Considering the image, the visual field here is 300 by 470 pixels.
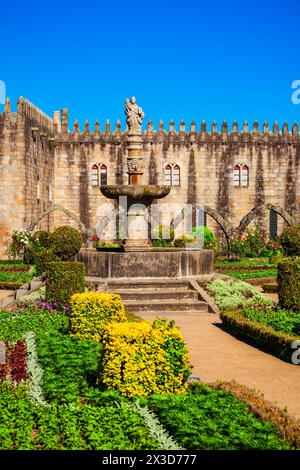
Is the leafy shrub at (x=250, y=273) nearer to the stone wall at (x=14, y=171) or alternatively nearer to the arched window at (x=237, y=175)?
the stone wall at (x=14, y=171)

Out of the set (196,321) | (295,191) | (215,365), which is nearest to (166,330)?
(215,365)

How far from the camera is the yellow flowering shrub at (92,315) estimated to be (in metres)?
10.7

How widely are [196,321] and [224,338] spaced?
6.25ft

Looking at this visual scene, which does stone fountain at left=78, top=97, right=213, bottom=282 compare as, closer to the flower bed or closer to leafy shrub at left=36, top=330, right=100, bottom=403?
leafy shrub at left=36, top=330, right=100, bottom=403

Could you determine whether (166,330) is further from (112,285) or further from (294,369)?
(112,285)

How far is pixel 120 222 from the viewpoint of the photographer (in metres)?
33.3

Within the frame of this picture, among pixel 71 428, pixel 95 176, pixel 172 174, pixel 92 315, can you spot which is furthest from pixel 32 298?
pixel 172 174

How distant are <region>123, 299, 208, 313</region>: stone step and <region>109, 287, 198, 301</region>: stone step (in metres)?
0.26

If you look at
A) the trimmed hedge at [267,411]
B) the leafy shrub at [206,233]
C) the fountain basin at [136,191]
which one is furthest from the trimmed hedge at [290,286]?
the leafy shrub at [206,233]

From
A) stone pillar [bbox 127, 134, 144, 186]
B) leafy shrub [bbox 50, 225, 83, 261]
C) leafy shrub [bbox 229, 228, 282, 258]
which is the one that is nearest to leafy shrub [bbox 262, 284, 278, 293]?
stone pillar [bbox 127, 134, 144, 186]

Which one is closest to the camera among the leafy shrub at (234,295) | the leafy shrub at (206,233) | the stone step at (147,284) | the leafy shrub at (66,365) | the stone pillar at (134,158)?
the leafy shrub at (66,365)

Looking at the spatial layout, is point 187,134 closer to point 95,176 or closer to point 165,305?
point 95,176

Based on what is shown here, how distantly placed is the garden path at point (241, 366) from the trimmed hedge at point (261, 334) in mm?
149

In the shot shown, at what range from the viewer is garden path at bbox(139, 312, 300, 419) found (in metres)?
7.96
